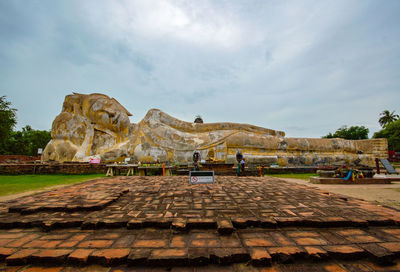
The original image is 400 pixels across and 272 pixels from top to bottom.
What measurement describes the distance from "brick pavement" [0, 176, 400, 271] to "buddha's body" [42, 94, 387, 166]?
7636 mm

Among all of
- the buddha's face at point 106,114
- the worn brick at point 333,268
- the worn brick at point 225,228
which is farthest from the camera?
the buddha's face at point 106,114

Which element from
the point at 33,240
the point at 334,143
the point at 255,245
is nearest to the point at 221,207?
the point at 255,245

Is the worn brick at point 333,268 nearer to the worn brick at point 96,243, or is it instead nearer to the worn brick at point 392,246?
the worn brick at point 392,246

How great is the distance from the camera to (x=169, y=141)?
1111 cm

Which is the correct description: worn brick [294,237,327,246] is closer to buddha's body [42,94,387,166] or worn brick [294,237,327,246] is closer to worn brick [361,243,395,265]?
worn brick [361,243,395,265]

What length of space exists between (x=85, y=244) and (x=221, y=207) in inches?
62.7

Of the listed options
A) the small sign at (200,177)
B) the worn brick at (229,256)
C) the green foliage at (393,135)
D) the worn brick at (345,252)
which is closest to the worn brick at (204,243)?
the worn brick at (229,256)

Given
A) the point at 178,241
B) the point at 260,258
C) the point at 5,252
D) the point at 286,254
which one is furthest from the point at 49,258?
the point at 286,254

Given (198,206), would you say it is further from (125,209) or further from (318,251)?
(318,251)

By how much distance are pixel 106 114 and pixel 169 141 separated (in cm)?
517

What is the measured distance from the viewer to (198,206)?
258 cm

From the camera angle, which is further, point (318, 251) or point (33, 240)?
point (33, 240)

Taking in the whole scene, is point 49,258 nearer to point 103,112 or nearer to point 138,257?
point 138,257

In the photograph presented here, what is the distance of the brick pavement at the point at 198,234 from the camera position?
4.65ft
